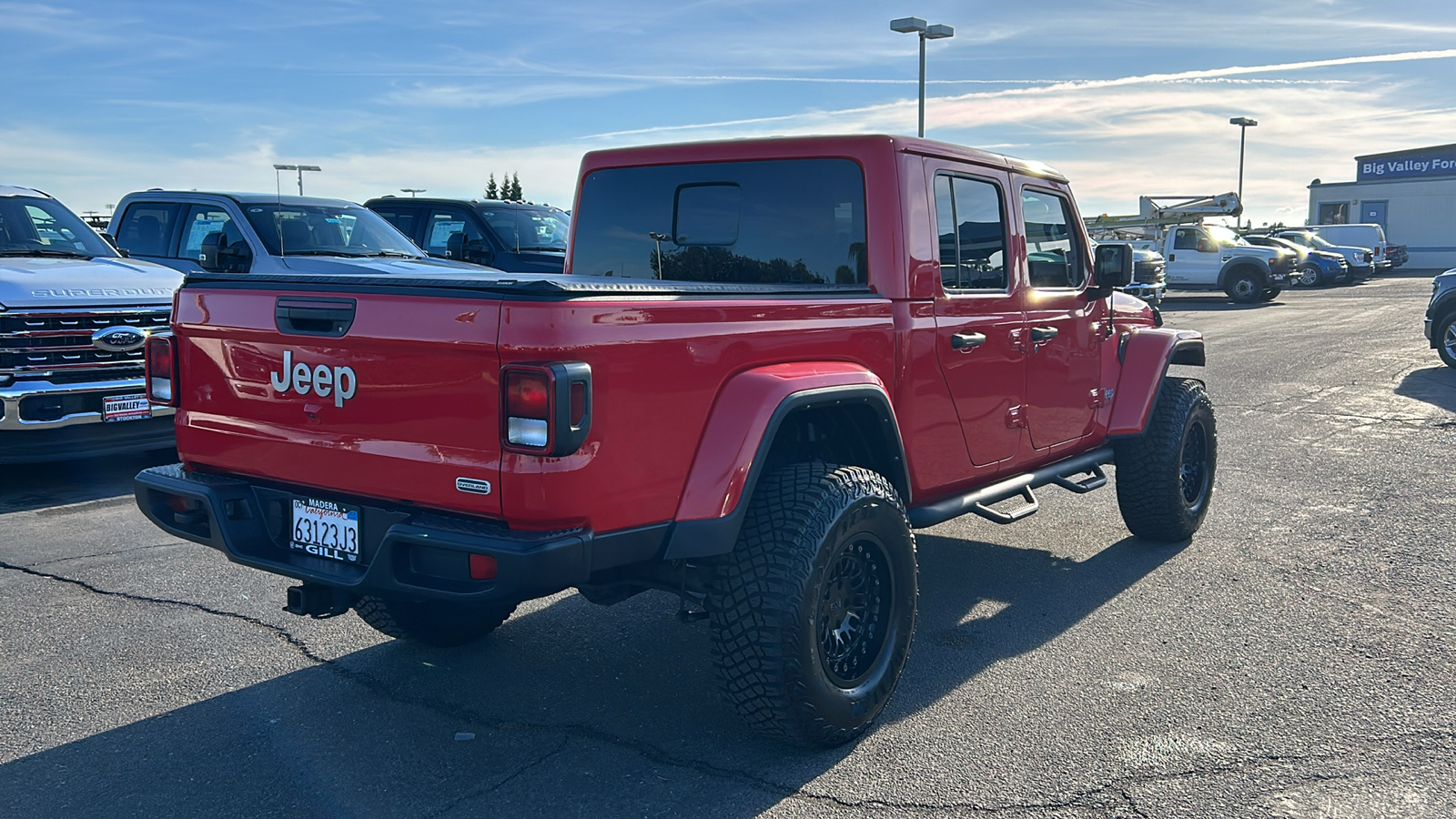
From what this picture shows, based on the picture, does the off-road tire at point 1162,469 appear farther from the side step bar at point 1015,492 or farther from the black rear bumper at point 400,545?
the black rear bumper at point 400,545

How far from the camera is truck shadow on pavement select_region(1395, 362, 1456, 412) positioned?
1159 cm

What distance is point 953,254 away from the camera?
15.4 ft

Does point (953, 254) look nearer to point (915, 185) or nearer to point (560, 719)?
point (915, 185)

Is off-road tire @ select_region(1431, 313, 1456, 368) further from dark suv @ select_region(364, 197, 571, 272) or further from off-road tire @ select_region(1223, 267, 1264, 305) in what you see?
off-road tire @ select_region(1223, 267, 1264, 305)

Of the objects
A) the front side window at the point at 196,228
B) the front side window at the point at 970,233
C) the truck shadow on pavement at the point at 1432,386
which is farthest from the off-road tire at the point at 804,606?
the truck shadow on pavement at the point at 1432,386

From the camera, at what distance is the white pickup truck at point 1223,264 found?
27703 millimetres

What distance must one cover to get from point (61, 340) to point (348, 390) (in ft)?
16.4

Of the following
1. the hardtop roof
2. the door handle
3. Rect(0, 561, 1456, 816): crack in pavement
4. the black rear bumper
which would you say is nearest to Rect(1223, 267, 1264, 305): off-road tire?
the hardtop roof

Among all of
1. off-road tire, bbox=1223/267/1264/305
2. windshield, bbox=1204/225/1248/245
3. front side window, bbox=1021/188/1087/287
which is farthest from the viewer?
windshield, bbox=1204/225/1248/245

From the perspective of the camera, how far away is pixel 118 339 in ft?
25.0

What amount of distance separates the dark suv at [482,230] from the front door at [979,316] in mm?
8682

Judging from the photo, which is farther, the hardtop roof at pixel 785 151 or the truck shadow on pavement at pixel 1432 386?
the truck shadow on pavement at pixel 1432 386

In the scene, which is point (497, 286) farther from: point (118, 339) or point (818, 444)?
point (118, 339)

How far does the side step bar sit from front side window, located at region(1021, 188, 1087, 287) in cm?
85
